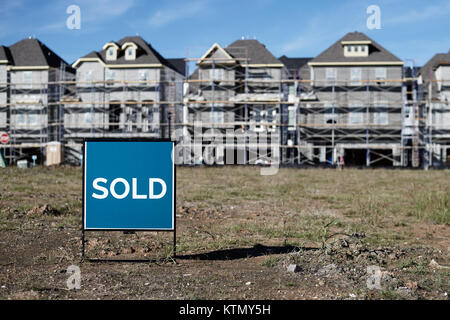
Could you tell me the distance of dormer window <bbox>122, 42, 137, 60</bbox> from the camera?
48.1 meters

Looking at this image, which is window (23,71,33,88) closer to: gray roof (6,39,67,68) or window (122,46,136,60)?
gray roof (6,39,67,68)

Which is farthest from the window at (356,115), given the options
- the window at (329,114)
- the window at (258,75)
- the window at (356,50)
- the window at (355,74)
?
the window at (258,75)

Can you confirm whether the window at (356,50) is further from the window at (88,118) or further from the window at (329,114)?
the window at (88,118)

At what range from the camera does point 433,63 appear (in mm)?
49500

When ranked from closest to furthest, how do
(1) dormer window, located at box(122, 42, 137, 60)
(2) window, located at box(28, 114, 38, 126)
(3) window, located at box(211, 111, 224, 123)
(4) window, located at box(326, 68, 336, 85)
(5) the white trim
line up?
(3) window, located at box(211, 111, 224, 123) → (5) the white trim → (4) window, located at box(326, 68, 336, 85) → (2) window, located at box(28, 114, 38, 126) → (1) dormer window, located at box(122, 42, 137, 60)

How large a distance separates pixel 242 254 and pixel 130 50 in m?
44.1

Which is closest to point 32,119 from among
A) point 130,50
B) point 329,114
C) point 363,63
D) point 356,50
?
point 130,50

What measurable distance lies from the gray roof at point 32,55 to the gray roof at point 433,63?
39.1 metres

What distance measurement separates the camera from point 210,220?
10.7m

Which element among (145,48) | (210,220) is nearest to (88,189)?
(210,220)
